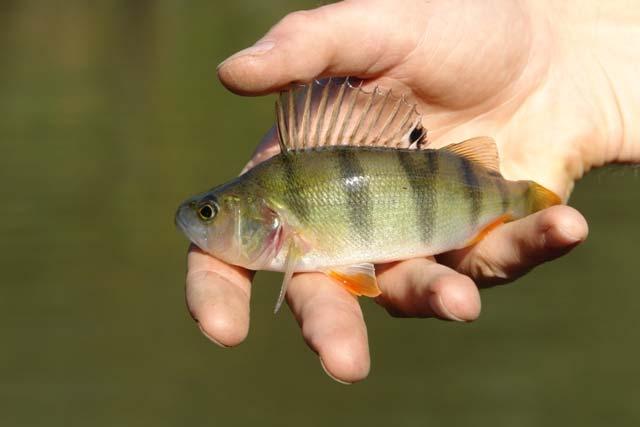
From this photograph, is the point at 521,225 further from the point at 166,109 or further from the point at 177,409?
the point at 166,109

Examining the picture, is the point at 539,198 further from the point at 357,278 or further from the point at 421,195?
the point at 357,278

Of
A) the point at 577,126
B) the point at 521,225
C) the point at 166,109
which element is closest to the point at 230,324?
the point at 521,225

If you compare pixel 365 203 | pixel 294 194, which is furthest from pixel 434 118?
pixel 294 194

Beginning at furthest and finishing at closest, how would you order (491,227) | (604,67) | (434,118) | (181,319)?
1. (181,319)
2. (604,67)
3. (434,118)
4. (491,227)

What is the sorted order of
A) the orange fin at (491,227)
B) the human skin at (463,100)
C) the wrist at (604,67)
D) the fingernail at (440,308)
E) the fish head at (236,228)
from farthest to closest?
the wrist at (604,67) < the orange fin at (491,227) < the fish head at (236,228) < the human skin at (463,100) < the fingernail at (440,308)

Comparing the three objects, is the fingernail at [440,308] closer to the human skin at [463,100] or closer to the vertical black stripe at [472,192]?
the human skin at [463,100]

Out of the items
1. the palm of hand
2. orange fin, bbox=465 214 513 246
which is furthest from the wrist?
orange fin, bbox=465 214 513 246

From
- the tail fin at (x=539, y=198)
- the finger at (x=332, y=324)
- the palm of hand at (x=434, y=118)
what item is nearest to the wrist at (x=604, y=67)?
the palm of hand at (x=434, y=118)
